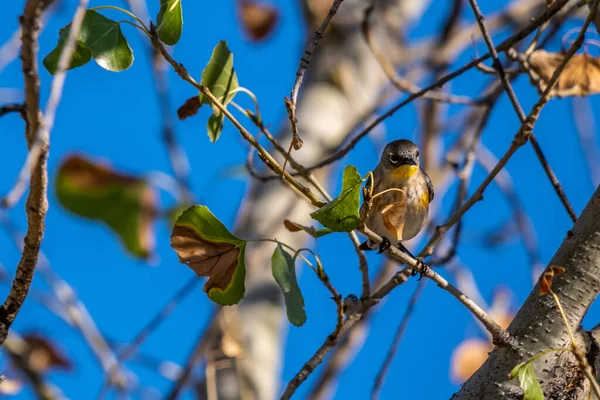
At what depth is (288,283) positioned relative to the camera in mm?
2410

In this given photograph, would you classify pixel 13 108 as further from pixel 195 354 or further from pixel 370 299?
pixel 195 354

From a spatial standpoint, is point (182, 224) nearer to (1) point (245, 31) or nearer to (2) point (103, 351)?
(2) point (103, 351)

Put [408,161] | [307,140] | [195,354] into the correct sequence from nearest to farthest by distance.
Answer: [408,161], [195,354], [307,140]

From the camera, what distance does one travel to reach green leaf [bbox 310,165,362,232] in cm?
202

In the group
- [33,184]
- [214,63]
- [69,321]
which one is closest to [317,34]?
[214,63]

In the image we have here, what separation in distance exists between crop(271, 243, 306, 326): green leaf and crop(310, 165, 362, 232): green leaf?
41 cm

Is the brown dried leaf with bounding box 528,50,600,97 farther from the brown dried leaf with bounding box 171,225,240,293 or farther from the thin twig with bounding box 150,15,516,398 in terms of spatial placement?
the brown dried leaf with bounding box 171,225,240,293

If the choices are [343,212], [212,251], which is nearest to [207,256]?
[212,251]

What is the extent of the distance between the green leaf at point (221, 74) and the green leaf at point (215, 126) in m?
0.06

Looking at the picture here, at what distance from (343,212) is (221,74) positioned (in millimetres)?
840

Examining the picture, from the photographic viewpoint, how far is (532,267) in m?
4.89

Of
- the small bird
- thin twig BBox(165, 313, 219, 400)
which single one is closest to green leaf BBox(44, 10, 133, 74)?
the small bird

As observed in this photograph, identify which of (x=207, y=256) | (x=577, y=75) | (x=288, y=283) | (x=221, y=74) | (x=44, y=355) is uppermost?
(x=44, y=355)

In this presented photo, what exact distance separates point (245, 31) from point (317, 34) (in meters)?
5.06
